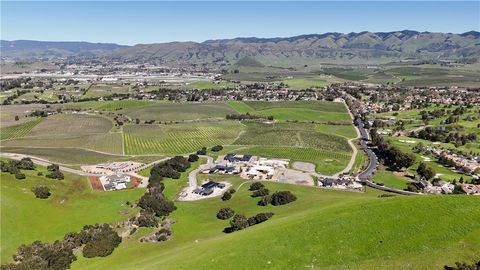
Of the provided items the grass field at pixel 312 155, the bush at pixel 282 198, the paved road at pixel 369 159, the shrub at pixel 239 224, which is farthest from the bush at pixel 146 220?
the paved road at pixel 369 159

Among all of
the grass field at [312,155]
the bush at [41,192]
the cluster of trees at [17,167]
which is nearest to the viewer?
the bush at [41,192]

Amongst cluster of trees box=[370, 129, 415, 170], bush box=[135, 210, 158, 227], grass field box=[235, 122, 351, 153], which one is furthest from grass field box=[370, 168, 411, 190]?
bush box=[135, 210, 158, 227]

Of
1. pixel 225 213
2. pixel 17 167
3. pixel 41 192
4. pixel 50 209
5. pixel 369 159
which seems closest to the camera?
pixel 50 209

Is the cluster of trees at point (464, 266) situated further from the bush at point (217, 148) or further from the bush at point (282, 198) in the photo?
the bush at point (217, 148)

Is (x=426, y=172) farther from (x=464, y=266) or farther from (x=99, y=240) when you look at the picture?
(x=99, y=240)

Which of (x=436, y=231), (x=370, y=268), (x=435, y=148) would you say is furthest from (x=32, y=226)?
(x=435, y=148)

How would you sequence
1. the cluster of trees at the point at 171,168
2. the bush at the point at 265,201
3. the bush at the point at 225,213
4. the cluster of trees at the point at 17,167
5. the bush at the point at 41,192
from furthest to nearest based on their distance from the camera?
1. the cluster of trees at the point at 171,168
2. the cluster of trees at the point at 17,167
3. the bush at the point at 265,201
4. the bush at the point at 41,192
5. the bush at the point at 225,213

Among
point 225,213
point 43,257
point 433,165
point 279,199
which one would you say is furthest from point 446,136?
point 43,257
